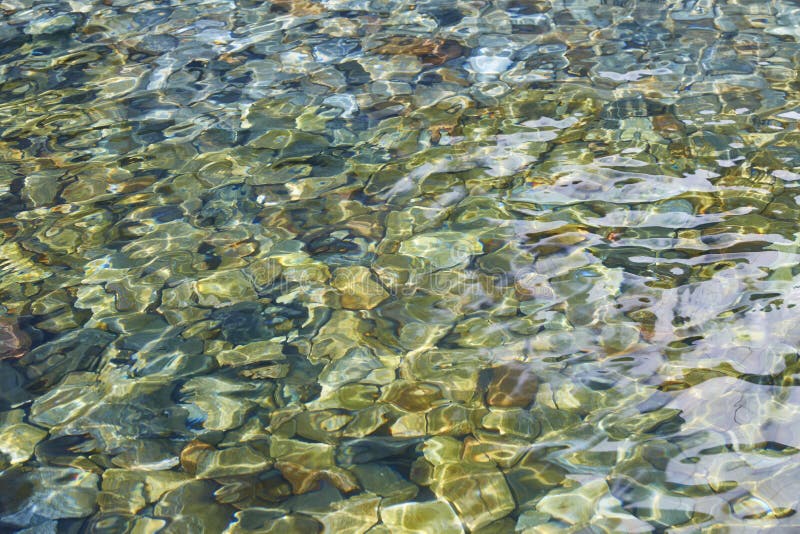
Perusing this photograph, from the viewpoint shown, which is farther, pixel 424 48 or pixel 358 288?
pixel 424 48

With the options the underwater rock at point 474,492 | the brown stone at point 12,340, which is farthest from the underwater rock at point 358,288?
the brown stone at point 12,340

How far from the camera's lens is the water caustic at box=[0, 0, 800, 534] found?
7.18 ft

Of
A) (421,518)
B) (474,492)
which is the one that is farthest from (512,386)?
(421,518)

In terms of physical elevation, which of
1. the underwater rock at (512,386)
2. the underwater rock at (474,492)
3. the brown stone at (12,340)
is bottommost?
the underwater rock at (474,492)

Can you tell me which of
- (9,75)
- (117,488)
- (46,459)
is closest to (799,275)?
(117,488)

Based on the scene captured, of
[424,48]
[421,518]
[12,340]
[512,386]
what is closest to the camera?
[421,518]

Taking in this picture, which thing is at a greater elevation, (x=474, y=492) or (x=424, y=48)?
(x=424, y=48)

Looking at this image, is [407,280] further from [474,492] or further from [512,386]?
[474,492]

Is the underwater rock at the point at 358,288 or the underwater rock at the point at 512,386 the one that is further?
the underwater rock at the point at 358,288

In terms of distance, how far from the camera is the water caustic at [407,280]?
2.19m

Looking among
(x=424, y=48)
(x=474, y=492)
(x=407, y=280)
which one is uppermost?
(x=424, y=48)

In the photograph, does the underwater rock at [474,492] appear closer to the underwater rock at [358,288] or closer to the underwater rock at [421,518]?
the underwater rock at [421,518]

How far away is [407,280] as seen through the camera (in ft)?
9.71

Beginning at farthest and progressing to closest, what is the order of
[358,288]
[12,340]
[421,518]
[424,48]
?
[424,48]
[358,288]
[12,340]
[421,518]
